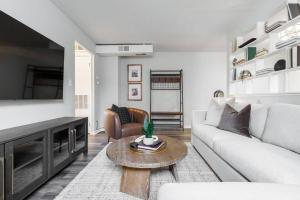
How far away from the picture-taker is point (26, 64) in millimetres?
2080

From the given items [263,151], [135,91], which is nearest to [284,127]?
[263,151]

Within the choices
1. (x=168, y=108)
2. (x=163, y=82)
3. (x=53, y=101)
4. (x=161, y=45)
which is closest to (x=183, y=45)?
(x=161, y=45)

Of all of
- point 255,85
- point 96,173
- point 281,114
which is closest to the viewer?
point 281,114

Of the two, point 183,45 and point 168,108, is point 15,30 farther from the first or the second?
point 168,108

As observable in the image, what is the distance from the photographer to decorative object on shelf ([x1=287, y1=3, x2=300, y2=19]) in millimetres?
2350

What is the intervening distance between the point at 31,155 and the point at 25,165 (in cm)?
11

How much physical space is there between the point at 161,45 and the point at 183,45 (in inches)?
22.4

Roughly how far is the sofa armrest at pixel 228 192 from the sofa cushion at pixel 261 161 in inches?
27.6

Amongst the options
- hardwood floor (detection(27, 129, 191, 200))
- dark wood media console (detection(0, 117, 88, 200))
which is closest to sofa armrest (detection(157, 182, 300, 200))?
dark wood media console (detection(0, 117, 88, 200))

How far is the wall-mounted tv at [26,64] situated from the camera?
1781mm

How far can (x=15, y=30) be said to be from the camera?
6.25 feet

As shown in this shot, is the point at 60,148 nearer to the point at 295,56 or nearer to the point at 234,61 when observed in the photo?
the point at 295,56

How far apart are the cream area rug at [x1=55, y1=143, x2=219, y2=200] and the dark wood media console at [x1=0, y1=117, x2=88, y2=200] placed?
10.7 inches

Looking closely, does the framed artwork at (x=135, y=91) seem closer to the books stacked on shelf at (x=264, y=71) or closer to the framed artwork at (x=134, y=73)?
the framed artwork at (x=134, y=73)
